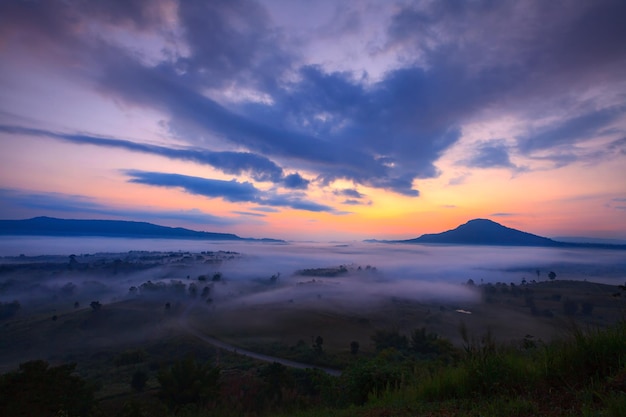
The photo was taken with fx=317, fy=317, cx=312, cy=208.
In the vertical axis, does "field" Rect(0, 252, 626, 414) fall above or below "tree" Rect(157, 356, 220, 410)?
below

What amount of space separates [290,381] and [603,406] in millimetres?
21250

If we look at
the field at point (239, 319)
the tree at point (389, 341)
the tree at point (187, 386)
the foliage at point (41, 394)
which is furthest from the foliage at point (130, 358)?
the tree at point (389, 341)

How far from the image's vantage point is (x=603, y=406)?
4.07 metres

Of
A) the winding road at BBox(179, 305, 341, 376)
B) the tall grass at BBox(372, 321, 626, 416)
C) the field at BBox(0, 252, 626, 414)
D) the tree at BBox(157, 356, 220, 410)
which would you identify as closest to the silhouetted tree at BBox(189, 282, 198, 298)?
the field at BBox(0, 252, 626, 414)

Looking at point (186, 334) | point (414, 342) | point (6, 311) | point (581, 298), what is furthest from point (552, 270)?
point (6, 311)

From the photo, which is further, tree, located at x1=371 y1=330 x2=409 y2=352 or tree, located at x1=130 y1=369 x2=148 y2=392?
tree, located at x1=371 y1=330 x2=409 y2=352

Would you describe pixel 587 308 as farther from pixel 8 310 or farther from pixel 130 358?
pixel 8 310

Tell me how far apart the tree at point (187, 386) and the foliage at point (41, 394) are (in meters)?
4.61

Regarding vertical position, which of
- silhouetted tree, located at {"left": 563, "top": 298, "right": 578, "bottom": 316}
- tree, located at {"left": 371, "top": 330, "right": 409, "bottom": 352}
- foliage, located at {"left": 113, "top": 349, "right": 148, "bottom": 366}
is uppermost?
silhouetted tree, located at {"left": 563, "top": 298, "right": 578, "bottom": 316}

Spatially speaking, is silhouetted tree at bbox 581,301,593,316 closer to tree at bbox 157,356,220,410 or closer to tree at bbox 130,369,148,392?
tree at bbox 157,356,220,410

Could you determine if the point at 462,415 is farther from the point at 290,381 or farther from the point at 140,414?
the point at 290,381

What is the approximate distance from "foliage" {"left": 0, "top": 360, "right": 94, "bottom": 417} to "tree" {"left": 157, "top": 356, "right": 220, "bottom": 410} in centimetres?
461

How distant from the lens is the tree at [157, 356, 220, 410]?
1995cm

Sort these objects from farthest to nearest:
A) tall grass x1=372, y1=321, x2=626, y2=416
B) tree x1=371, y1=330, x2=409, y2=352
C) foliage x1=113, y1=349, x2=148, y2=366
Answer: tree x1=371, y1=330, x2=409, y2=352
foliage x1=113, y1=349, x2=148, y2=366
tall grass x1=372, y1=321, x2=626, y2=416
